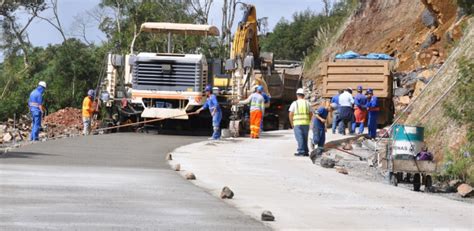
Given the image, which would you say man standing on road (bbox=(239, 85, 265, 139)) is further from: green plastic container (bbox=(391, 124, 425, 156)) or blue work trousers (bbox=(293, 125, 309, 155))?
green plastic container (bbox=(391, 124, 425, 156))

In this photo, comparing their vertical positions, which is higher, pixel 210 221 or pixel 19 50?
pixel 19 50

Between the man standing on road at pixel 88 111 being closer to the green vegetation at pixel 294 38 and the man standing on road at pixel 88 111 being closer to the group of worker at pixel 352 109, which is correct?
the group of worker at pixel 352 109

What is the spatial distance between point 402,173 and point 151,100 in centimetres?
1314

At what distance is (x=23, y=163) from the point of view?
15.7 m

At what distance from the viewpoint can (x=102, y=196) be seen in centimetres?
1145

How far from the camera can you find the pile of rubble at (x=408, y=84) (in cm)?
3262

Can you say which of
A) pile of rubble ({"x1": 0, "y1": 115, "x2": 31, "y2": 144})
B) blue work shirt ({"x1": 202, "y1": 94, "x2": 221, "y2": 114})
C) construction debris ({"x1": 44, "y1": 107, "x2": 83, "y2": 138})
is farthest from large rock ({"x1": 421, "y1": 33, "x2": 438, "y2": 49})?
pile of rubble ({"x1": 0, "y1": 115, "x2": 31, "y2": 144})

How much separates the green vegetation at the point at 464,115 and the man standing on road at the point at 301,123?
3.14 meters

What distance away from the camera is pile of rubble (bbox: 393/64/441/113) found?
107 feet

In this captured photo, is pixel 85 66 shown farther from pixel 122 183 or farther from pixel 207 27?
pixel 122 183

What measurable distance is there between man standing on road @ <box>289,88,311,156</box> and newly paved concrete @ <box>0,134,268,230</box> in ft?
12.7

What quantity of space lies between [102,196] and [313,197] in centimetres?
309

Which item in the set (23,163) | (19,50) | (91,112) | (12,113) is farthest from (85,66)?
(23,163)

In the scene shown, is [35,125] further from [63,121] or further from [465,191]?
[63,121]
